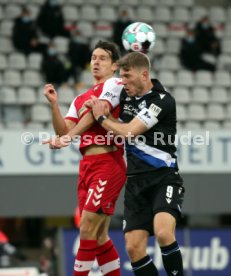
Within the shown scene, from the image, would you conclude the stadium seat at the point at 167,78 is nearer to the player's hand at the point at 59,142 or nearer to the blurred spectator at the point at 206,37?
the blurred spectator at the point at 206,37

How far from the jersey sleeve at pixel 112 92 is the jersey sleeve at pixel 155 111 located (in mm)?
396

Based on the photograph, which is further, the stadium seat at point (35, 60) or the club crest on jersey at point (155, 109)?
the stadium seat at point (35, 60)

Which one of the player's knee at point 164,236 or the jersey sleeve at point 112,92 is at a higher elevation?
the jersey sleeve at point 112,92

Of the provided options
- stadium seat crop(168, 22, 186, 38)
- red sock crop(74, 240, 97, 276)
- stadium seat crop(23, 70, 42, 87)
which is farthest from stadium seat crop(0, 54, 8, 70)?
red sock crop(74, 240, 97, 276)

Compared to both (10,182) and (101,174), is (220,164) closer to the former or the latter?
(10,182)

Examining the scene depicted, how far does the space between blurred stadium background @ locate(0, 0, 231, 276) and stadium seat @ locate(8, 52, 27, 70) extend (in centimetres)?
2

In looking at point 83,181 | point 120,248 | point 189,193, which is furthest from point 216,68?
point 83,181

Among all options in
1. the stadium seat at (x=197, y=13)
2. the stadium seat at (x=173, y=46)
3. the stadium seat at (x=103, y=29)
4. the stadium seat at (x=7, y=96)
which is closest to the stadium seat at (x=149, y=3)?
the stadium seat at (x=197, y=13)

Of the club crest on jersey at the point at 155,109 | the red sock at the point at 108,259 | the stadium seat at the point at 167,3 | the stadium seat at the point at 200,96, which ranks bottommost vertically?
the red sock at the point at 108,259

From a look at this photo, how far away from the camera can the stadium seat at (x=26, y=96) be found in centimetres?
1609

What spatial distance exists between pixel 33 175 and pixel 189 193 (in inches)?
103

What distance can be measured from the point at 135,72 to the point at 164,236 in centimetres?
139

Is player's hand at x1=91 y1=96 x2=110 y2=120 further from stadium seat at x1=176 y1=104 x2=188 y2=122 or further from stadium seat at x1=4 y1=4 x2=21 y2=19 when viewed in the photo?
stadium seat at x1=4 y1=4 x2=21 y2=19

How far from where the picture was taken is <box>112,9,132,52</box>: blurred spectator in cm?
1758
